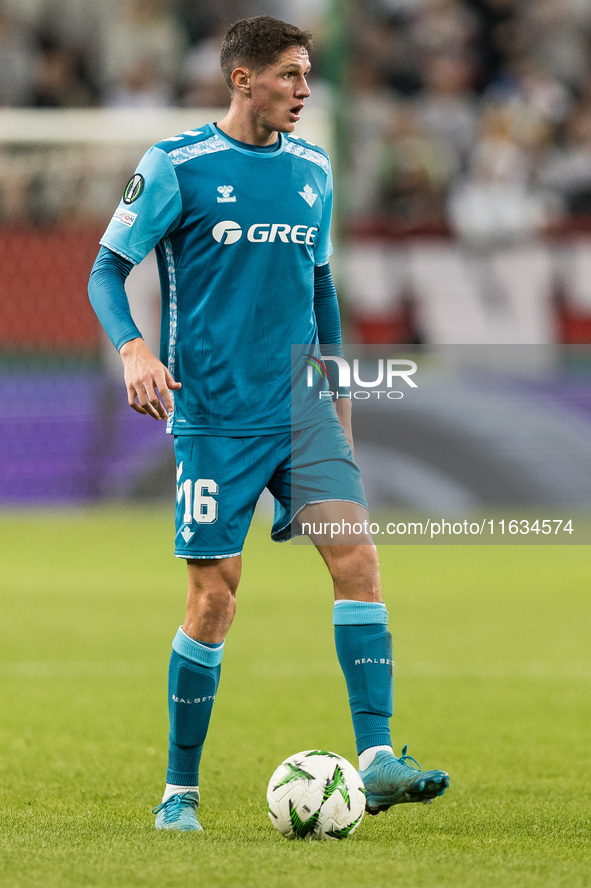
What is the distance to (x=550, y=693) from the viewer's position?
21.5 ft

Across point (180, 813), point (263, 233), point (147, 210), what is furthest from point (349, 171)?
point (180, 813)

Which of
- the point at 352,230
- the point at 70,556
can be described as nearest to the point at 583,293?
the point at 352,230

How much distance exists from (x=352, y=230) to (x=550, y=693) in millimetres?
10460

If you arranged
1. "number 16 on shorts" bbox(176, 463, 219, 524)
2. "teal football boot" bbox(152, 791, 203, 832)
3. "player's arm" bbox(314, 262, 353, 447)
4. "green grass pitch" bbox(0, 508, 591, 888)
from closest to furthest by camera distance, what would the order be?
"green grass pitch" bbox(0, 508, 591, 888) < "teal football boot" bbox(152, 791, 203, 832) < "number 16 on shorts" bbox(176, 463, 219, 524) < "player's arm" bbox(314, 262, 353, 447)

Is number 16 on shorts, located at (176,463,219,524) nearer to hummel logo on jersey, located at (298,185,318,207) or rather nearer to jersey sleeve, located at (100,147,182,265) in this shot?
jersey sleeve, located at (100,147,182,265)

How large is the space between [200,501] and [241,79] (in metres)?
1.23

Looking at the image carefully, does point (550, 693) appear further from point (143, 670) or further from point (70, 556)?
point (70, 556)

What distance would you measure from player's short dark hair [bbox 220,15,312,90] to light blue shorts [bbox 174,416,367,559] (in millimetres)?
1057

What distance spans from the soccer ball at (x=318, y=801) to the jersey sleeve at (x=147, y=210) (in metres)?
1.51

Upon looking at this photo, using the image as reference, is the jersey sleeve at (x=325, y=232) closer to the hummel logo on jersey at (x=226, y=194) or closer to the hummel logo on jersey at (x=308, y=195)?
the hummel logo on jersey at (x=308, y=195)

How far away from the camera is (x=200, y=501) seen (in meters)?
3.97

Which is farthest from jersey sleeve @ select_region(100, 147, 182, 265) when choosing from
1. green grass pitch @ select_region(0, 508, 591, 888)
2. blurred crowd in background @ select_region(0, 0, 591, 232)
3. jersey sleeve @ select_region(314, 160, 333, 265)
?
blurred crowd in background @ select_region(0, 0, 591, 232)

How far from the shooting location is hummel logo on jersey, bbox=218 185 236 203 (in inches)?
157

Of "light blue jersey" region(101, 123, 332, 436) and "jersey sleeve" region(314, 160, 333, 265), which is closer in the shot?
"light blue jersey" region(101, 123, 332, 436)
